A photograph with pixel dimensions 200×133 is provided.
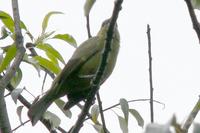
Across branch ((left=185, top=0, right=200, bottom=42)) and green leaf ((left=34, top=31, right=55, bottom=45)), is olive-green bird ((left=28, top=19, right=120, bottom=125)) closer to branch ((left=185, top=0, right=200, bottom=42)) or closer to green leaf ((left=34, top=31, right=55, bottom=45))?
green leaf ((left=34, top=31, right=55, bottom=45))

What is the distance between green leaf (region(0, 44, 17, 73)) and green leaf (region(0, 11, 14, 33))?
0.35 m

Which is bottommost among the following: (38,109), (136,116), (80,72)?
(136,116)

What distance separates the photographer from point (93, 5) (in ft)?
5.50

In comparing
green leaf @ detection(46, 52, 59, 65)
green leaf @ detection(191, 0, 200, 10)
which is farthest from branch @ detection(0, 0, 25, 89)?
green leaf @ detection(191, 0, 200, 10)

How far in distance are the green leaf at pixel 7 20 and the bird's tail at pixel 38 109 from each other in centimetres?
52

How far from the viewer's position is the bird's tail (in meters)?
3.05

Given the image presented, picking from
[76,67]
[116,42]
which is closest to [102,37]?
[116,42]

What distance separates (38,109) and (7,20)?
1.98ft

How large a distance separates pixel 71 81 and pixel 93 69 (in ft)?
0.64

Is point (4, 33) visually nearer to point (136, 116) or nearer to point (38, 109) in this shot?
point (38, 109)

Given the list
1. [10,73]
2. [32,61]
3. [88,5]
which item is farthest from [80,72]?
[88,5]

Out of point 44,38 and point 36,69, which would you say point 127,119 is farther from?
point 44,38

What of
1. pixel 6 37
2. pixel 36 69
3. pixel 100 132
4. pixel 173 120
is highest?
pixel 6 37

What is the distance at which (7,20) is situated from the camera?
3.08 m
